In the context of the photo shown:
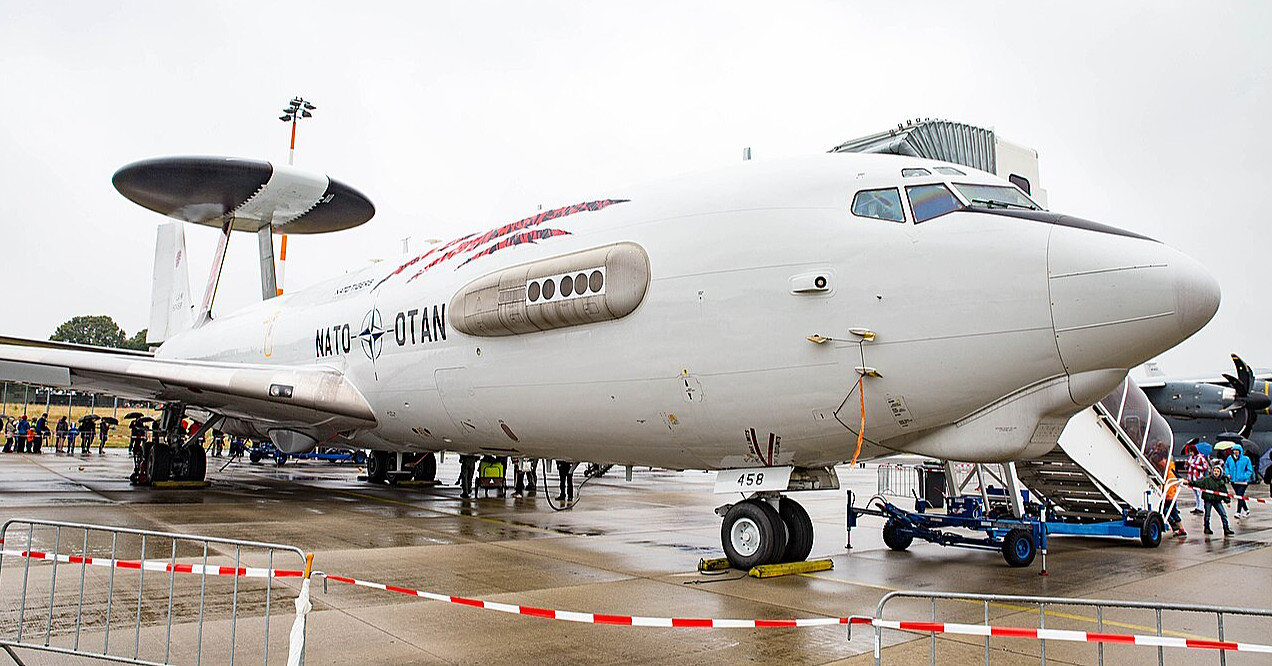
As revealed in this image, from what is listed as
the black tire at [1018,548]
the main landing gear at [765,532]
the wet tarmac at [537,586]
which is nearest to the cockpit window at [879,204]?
the main landing gear at [765,532]

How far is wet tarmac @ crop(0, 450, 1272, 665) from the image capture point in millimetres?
5895

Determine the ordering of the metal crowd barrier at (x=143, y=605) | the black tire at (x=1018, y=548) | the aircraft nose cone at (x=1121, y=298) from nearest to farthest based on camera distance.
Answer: the metal crowd barrier at (x=143, y=605), the aircraft nose cone at (x=1121, y=298), the black tire at (x=1018, y=548)

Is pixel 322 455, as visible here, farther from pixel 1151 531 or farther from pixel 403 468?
pixel 1151 531

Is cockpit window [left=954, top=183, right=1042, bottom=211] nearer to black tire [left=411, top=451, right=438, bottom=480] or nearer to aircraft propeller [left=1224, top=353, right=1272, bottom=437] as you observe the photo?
black tire [left=411, top=451, right=438, bottom=480]

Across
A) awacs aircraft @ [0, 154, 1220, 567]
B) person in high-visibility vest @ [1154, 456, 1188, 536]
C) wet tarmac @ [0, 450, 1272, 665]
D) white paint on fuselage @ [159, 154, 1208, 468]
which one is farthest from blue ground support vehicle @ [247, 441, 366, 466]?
person in high-visibility vest @ [1154, 456, 1188, 536]

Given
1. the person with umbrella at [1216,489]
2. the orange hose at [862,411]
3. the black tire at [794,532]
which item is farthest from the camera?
the person with umbrella at [1216,489]

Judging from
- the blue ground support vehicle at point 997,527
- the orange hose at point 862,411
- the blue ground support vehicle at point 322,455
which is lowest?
the blue ground support vehicle at point 322,455

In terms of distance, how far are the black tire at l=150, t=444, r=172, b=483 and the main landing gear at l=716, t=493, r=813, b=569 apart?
49.7 ft

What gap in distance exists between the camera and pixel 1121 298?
6836mm

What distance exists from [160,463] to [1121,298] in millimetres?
19300

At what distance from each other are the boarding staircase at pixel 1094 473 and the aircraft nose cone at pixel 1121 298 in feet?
18.9

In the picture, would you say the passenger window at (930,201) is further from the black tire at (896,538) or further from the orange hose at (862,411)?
the black tire at (896,538)

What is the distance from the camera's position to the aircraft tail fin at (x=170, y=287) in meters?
24.6

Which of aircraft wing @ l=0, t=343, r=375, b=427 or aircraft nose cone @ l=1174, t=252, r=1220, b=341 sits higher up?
aircraft nose cone @ l=1174, t=252, r=1220, b=341
